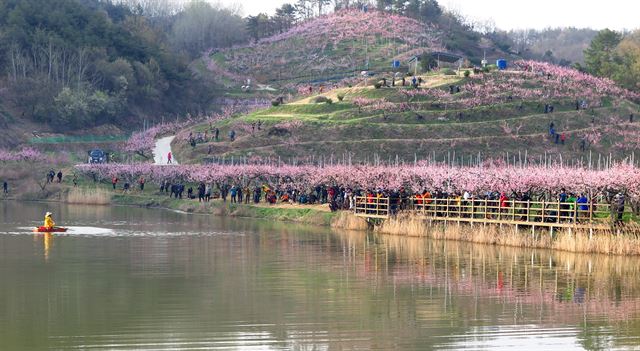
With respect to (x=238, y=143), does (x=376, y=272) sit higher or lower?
lower

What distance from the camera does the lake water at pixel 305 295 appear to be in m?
29.6

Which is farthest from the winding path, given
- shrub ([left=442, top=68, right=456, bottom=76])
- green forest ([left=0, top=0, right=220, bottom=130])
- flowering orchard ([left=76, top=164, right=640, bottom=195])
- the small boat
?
the small boat

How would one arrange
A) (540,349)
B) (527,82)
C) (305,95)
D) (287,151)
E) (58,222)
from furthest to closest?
(305,95), (527,82), (287,151), (58,222), (540,349)

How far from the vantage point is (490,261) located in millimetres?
49781

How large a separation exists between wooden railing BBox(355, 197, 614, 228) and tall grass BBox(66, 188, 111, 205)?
3554 cm

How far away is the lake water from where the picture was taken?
97.1ft

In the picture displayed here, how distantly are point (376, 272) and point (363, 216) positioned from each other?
79.2ft

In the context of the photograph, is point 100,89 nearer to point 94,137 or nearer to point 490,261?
point 94,137

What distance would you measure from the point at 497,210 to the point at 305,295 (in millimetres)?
25935

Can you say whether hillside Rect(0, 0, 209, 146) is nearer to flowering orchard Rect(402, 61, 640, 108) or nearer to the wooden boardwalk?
flowering orchard Rect(402, 61, 640, 108)

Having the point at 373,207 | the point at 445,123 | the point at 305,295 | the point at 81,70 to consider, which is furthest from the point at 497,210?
the point at 81,70

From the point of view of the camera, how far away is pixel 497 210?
61.5 m

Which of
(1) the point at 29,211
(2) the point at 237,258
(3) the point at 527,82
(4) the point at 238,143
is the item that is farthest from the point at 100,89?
(2) the point at 237,258

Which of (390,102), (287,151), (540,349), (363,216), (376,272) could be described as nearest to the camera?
(540,349)
